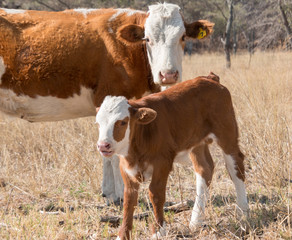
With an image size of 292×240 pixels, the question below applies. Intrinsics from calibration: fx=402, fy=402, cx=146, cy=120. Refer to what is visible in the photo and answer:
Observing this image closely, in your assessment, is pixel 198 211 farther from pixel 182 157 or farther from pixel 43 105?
pixel 43 105

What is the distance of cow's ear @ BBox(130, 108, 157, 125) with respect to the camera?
9.07 ft

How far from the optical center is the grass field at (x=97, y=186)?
3.30 metres

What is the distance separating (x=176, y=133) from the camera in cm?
319

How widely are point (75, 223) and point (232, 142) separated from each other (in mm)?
1623

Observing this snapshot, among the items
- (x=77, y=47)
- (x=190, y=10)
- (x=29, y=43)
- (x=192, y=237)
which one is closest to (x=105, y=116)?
(x=192, y=237)

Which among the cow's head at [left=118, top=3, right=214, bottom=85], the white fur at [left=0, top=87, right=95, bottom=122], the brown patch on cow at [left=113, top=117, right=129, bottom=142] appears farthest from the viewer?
the white fur at [left=0, top=87, right=95, bottom=122]

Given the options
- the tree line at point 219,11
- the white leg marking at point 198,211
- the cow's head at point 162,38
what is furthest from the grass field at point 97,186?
the tree line at point 219,11

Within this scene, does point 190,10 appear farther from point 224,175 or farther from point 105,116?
point 105,116

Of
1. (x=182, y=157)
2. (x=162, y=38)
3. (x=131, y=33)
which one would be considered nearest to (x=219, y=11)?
(x=131, y=33)

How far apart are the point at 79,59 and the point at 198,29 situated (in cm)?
136

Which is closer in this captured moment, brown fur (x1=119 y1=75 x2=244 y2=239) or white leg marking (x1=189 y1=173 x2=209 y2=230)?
brown fur (x1=119 y1=75 x2=244 y2=239)

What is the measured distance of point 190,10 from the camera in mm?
31484

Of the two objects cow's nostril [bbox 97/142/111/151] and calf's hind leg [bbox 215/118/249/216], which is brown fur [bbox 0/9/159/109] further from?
cow's nostril [bbox 97/142/111/151]

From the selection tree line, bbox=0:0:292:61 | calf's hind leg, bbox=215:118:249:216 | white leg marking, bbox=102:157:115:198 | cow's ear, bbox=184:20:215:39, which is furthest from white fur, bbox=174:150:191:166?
tree line, bbox=0:0:292:61
